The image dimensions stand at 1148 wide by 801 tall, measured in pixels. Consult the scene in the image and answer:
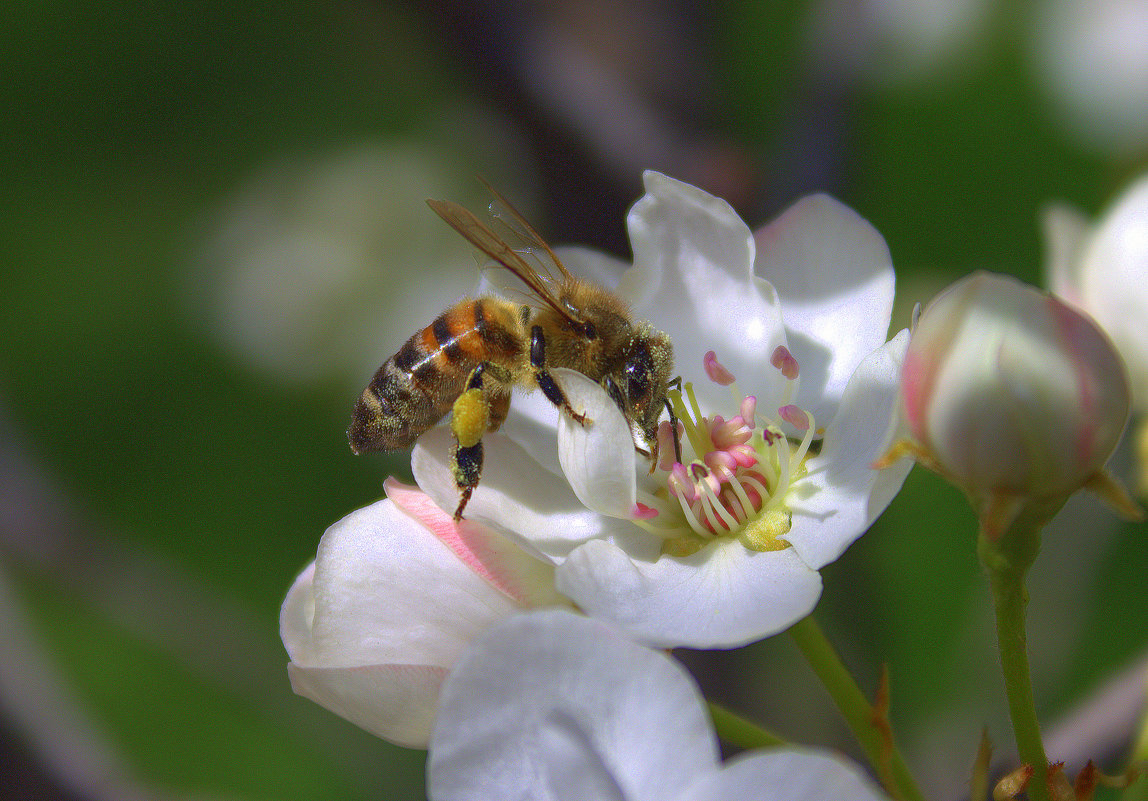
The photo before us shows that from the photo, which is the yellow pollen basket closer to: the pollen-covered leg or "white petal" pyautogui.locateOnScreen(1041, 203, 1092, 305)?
the pollen-covered leg

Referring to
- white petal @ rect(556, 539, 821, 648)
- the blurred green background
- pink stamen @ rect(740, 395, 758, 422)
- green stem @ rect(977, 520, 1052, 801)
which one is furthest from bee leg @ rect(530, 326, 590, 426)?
the blurred green background

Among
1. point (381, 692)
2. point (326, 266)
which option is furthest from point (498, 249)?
point (326, 266)

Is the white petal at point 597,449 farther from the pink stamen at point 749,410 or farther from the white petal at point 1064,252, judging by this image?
the white petal at point 1064,252

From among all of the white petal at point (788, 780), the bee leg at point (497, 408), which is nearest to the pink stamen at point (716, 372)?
the bee leg at point (497, 408)

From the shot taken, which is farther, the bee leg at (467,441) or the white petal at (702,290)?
the white petal at (702,290)

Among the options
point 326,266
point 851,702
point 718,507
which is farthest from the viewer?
point 326,266

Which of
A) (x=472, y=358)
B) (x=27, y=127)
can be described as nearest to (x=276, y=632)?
(x=472, y=358)

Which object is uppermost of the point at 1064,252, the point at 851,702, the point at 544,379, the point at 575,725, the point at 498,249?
the point at 498,249

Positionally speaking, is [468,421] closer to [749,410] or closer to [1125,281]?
[749,410]
